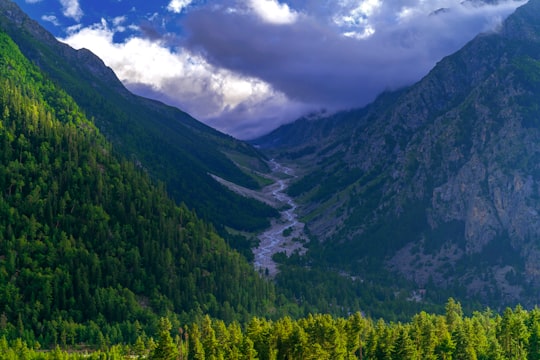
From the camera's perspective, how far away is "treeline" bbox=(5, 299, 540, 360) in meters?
137

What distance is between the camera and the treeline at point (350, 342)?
137 m

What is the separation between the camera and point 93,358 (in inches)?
5871

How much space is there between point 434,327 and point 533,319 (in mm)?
32042

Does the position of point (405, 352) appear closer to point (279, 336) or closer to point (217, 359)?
point (279, 336)

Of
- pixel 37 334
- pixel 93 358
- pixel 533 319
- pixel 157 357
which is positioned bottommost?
pixel 37 334

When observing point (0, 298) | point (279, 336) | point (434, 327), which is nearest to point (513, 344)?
point (434, 327)

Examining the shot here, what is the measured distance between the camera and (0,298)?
198 m

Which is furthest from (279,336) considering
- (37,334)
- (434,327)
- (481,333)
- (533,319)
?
(37,334)

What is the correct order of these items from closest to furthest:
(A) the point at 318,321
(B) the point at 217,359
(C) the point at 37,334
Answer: (B) the point at 217,359
(A) the point at 318,321
(C) the point at 37,334

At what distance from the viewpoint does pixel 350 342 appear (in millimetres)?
148500

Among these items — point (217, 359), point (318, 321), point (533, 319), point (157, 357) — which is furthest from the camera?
point (533, 319)

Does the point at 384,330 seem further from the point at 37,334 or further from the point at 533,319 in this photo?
the point at 37,334

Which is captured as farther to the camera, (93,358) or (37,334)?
(37,334)

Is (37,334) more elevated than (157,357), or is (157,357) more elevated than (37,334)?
(157,357)
